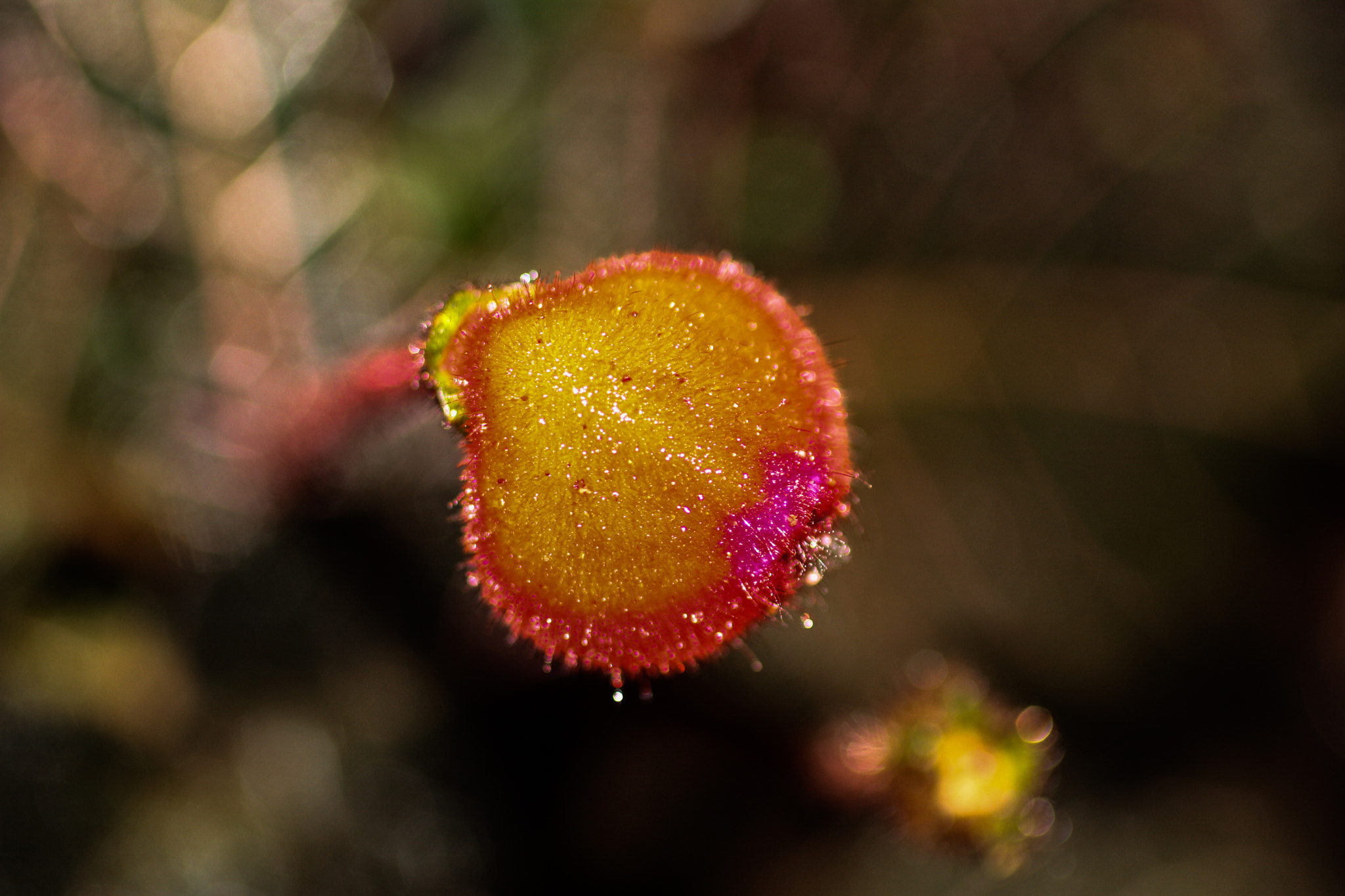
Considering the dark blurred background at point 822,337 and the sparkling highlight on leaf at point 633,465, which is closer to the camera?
the sparkling highlight on leaf at point 633,465

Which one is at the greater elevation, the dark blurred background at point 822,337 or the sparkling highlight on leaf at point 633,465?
the dark blurred background at point 822,337

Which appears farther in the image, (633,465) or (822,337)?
(822,337)

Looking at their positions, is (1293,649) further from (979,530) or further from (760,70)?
(760,70)

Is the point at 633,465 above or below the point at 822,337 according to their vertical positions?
below

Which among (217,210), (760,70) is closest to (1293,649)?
(760,70)
